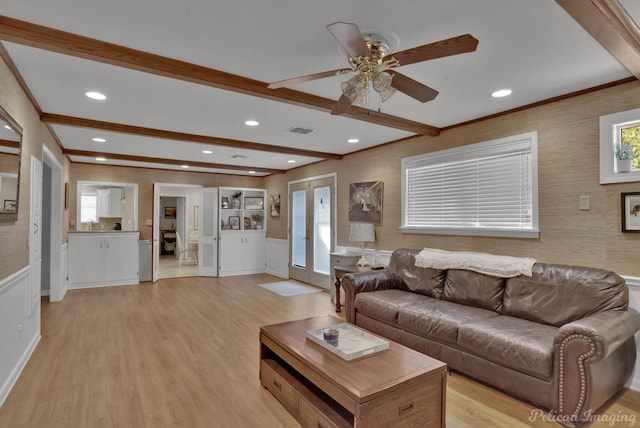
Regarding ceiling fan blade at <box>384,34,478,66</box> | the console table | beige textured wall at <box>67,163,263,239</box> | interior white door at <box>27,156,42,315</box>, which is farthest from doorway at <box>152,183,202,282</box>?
ceiling fan blade at <box>384,34,478,66</box>

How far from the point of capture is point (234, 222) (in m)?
8.09

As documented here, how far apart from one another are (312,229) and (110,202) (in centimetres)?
475

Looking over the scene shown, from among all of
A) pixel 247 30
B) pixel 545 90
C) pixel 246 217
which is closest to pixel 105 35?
pixel 247 30

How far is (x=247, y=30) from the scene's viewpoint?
2023 mm

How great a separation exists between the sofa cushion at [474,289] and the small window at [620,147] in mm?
1254

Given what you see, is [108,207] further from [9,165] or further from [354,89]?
[354,89]

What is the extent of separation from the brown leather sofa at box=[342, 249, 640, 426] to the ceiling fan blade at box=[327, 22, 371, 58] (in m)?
2.15

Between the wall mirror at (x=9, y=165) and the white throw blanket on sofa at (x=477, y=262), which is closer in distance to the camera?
the wall mirror at (x=9, y=165)

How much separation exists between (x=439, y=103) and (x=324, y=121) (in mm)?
1281

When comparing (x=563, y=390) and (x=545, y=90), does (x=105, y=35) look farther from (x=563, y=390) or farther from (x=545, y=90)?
(x=563, y=390)

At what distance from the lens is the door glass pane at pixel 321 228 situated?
20.9ft

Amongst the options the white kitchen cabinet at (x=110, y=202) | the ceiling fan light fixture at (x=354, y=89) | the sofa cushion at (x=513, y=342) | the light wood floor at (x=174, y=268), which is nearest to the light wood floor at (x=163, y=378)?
the sofa cushion at (x=513, y=342)

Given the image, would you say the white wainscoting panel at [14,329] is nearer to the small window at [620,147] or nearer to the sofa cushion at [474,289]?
the sofa cushion at [474,289]

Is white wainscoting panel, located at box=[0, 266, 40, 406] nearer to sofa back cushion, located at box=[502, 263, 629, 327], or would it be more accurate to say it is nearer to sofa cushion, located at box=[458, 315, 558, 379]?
sofa cushion, located at box=[458, 315, 558, 379]
